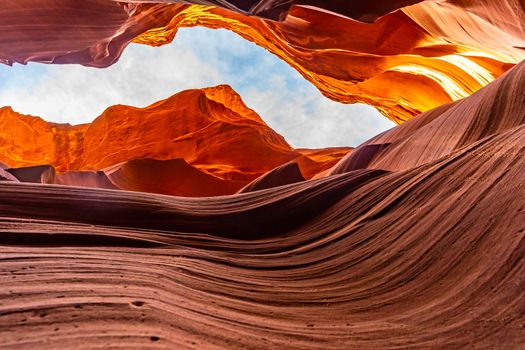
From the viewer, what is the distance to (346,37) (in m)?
11.5

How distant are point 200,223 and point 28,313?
189 cm

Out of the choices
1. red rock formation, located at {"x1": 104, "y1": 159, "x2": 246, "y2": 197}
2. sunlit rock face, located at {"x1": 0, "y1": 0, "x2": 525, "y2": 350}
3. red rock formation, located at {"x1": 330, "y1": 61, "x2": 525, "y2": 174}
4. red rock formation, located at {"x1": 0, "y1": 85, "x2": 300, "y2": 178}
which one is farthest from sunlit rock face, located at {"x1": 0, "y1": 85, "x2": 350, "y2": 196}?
red rock formation, located at {"x1": 330, "y1": 61, "x2": 525, "y2": 174}

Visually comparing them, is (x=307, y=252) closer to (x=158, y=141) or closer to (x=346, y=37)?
(x=346, y=37)

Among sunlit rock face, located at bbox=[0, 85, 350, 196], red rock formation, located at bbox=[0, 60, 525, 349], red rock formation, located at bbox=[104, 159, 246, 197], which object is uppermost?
sunlit rock face, located at bbox=[0, 85, 350, 196]

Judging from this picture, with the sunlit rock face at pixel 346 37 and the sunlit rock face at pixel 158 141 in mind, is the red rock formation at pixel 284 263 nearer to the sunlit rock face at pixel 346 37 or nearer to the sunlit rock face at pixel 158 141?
the sunlit rock face at pixel 346 37

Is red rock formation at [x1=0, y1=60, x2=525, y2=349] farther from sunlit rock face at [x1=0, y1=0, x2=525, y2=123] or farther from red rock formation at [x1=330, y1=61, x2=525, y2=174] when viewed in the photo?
sunlit rock face at [x1=0, y1=0, x2=525, y2=123]

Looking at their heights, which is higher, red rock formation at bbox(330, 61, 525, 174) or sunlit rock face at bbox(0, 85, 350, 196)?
sunlit rock face at bbox(0, 85, 350, 196)

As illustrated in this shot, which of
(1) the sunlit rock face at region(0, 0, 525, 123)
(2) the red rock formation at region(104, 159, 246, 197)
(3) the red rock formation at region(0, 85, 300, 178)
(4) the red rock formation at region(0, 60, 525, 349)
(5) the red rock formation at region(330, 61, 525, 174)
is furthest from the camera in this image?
(3) the red rock formation at region(0, 85, 300, 178)

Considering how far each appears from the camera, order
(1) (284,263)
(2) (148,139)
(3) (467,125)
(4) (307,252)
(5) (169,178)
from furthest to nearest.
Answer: (2) (148,139), (5) (169,178), (3) (467,125), (4) (307,252), (1) (284,263)

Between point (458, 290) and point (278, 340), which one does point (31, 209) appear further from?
point (458, 290)

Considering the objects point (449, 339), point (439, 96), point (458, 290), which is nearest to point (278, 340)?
point (449, 339)

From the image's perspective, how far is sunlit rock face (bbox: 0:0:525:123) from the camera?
8133 mm

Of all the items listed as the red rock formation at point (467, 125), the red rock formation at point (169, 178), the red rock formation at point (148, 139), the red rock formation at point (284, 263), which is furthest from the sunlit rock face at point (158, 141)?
the red rock formation at point (284, 263)

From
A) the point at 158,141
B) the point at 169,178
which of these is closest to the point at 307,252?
the point at 169,178
